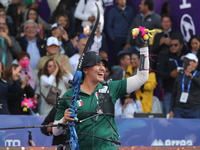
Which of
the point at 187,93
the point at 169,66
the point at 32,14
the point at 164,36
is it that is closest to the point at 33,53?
the point at 32,14

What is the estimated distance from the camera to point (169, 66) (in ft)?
44.8

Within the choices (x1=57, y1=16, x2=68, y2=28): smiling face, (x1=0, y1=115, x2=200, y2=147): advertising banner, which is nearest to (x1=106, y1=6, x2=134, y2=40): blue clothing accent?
(x1=57, y1=16, x2=68, y2=28): smiling face

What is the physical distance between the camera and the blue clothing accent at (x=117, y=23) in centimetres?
1493

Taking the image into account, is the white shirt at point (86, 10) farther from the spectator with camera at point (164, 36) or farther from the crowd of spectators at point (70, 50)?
the spectator with camera at point (164, 36)

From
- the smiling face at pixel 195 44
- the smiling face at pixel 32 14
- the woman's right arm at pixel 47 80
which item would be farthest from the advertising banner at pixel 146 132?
the smiling face at pixel 32 14

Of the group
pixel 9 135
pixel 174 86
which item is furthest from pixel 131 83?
pixel 174 86

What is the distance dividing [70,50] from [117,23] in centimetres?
191

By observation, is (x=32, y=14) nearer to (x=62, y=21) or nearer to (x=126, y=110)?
(x=62, y=21)

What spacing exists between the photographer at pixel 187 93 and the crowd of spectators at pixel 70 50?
0.10 meters

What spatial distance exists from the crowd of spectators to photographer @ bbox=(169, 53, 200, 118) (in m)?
0.10

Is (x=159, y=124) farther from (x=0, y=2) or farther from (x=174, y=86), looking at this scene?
(x=0, y=2)

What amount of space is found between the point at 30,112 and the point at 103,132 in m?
5.27

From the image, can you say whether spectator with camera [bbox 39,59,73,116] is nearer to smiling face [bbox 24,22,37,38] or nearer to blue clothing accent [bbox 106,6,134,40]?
smiling face [bbox 24,22,37,38]

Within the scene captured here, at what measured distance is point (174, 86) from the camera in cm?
1255
